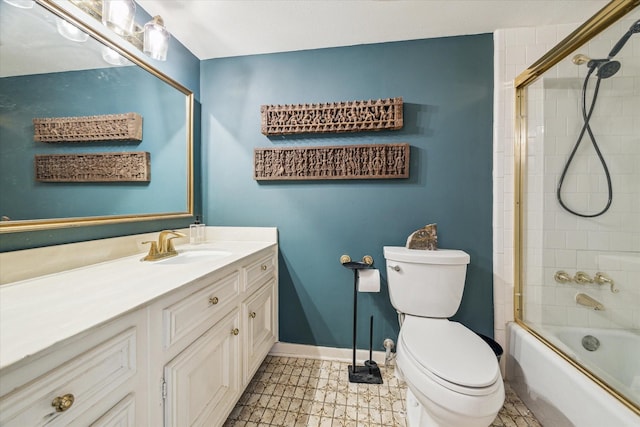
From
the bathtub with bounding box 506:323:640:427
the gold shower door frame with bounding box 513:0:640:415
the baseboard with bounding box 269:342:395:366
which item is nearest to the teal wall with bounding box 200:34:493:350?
the baseboard with bounding box 269:342:395:366

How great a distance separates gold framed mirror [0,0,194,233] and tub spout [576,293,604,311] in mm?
2404

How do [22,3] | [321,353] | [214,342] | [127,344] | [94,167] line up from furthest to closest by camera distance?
[321,353] < [94,167] < [214,342] < [22,3] < [127,344]

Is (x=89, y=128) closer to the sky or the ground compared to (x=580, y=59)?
closer to the ground

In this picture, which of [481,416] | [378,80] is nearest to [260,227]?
[378,80]

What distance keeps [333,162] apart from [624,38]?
4.86 ft

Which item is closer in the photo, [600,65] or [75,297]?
[75,297]

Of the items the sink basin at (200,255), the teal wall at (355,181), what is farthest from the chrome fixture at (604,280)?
the sink basin at (200,255)

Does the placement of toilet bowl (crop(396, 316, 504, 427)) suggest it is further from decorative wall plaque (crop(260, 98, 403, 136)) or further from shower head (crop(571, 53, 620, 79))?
shower head (crop(571, 53, 620, 79))

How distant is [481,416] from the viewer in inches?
34.6

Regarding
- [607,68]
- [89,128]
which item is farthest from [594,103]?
[89,128]

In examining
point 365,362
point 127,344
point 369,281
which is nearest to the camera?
point 127,344

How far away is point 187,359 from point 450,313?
1.30m

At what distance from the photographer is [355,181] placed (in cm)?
168

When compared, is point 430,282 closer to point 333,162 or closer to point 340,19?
point 333,162
